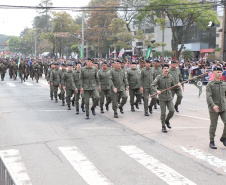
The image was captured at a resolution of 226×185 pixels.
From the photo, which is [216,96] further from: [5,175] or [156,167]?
[5,175]

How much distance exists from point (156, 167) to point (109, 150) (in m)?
1.46

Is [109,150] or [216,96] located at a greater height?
[216,96]

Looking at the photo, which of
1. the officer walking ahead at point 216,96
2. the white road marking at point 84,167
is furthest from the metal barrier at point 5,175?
the officer walking ahead at point 216,96

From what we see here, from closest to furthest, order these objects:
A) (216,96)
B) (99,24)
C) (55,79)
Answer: (216,96), (55,79), (99,24)

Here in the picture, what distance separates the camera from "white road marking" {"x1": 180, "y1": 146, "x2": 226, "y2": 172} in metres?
6.58

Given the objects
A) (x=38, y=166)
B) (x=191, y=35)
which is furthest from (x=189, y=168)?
(x=191, y=35)

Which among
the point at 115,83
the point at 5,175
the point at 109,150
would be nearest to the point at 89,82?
the point at 115,83

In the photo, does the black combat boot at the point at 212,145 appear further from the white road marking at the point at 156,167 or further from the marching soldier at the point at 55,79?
the marching soldier at the point at 55,79

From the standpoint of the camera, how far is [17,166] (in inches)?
255

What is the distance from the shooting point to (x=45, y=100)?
17.2 meters

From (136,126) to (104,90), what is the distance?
3.55 metres

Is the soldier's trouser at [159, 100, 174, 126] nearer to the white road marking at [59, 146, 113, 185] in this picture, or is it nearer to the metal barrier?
the white road marking at [59, 146, 113, 185]

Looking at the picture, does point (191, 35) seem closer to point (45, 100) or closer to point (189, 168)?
point (45, 100)

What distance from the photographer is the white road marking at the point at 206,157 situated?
6.58 metres
